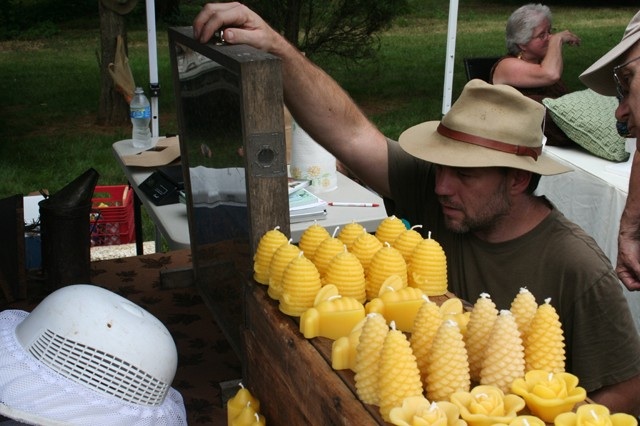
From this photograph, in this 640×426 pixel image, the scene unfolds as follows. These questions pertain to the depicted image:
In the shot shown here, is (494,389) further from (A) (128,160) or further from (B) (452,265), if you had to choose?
(A) (128,160)

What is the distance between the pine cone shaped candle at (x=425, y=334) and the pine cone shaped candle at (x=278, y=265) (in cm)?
35

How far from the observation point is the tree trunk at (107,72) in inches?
323

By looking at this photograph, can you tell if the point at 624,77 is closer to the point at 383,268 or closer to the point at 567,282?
the point at 567,282

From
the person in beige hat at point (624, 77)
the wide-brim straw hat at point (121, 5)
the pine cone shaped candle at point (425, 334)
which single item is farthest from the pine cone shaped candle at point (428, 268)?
the wide-brim straw hat at point (121, 5)

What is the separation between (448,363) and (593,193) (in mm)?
3383

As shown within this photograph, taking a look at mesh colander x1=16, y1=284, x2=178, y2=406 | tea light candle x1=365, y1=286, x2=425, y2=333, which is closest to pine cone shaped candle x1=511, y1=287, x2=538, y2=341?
tea light candle x1=365, y1=286, x2=425, y2=333

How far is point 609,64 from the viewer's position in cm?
214

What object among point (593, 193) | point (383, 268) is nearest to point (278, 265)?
point (383, 268)

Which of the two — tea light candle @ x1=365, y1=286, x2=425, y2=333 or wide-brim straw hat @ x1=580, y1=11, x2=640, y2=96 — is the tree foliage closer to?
wide-brim straw hat @ x1=580, y1=11, x2=640, y2=96

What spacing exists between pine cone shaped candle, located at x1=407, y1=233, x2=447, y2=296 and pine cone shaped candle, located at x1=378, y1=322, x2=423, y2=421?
1.40 ft

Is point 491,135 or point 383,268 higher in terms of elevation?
point 491,135

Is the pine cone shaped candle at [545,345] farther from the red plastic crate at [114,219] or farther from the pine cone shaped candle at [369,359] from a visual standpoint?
the red plastic crate at [114,219]

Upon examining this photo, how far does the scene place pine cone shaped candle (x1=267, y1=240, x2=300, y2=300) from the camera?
1598 millimetres

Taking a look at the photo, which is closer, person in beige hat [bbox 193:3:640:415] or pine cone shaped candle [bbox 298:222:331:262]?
pine cone shaped candle [bbox 298:222:331:262]
